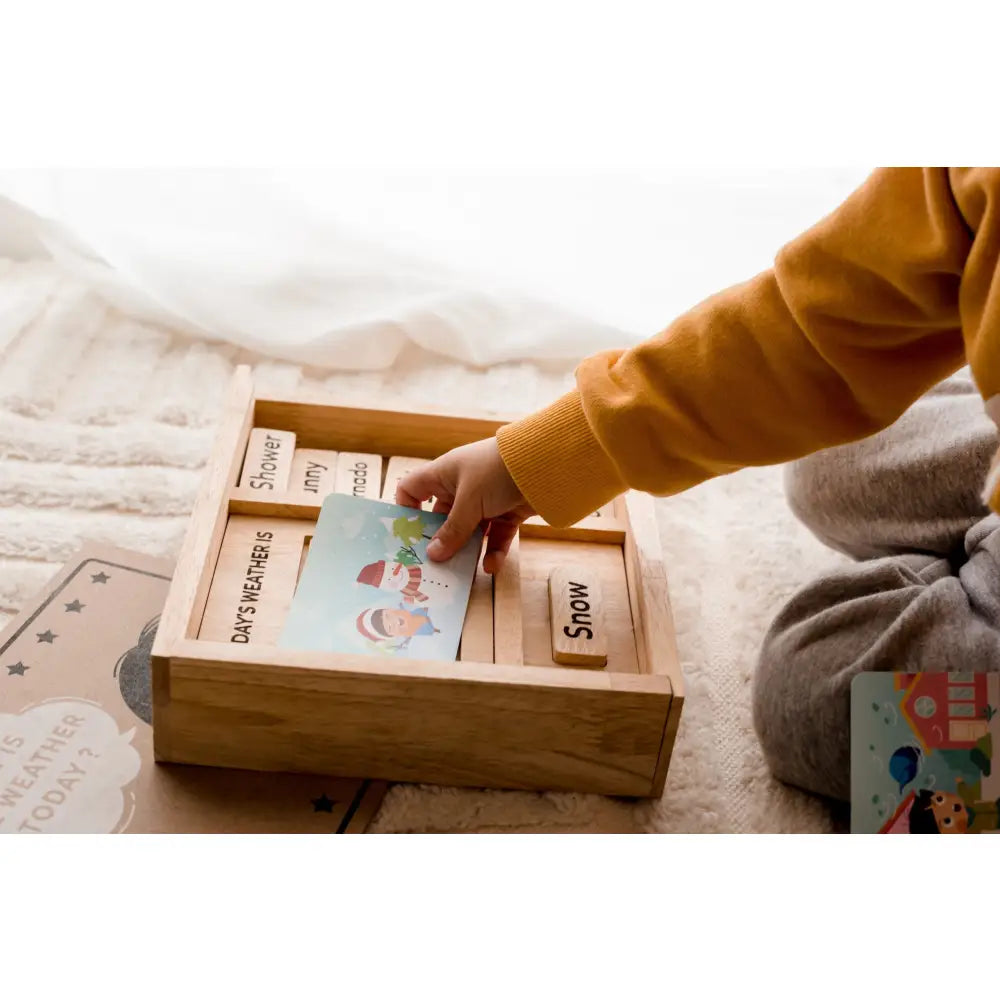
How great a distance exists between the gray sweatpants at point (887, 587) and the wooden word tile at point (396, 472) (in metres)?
0.31

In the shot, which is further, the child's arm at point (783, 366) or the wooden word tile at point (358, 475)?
the wooden word tile at point (358, 475)

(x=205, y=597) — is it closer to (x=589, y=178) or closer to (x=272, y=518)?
(x=272, y=518)

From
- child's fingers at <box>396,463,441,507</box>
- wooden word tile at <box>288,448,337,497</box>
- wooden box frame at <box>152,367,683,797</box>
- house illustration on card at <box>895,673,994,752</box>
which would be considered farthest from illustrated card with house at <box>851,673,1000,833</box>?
wooden word tile at <box>288,448,337,497</box>

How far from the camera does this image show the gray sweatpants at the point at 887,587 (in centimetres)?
82

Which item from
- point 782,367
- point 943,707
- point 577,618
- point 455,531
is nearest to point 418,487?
point 455,531

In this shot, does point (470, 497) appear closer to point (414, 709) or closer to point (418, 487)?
point (418, 487)

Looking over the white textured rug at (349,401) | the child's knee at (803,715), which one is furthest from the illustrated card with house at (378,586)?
the child's knee at (803,715)

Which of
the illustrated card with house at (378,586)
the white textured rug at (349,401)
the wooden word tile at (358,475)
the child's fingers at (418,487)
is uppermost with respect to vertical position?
the child's fingers at (418,487)

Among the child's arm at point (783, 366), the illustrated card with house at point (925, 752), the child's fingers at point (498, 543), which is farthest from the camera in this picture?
the child's fingers at point (498, 543)

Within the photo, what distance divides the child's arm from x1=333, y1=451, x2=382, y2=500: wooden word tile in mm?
136

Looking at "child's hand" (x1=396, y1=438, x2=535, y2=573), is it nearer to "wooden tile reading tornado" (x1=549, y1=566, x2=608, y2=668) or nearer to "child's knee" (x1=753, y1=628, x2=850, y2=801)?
"wooden tile reading tornado" (x1=549, y1=566, x2=608, y2=668)

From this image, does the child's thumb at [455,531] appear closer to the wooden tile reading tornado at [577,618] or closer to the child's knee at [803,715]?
the wooden tile reading tornado at [577,618]

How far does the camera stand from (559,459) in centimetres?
82

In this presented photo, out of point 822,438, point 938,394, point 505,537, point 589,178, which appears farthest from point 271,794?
point 589,178
